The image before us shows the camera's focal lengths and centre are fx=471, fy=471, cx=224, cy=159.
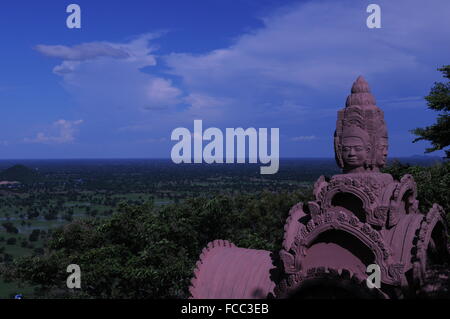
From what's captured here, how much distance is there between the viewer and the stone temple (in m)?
9.48

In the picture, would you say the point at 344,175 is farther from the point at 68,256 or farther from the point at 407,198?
the point at 68,256

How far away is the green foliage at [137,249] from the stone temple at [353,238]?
665cm

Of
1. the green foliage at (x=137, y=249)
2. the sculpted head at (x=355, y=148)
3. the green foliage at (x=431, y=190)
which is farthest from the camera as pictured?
the green foliage at (x=137, y=249)

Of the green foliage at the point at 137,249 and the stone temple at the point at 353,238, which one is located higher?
the stone temple at the point at 353,238

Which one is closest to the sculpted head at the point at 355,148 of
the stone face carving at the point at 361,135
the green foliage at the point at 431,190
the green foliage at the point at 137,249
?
the stone face carving at the point at 361,135

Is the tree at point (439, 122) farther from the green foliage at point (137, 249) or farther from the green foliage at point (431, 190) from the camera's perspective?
the green foliage at point (137, 249)

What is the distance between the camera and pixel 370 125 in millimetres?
10461

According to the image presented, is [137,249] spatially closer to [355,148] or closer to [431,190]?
[431,190]

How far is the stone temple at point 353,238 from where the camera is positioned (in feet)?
31.1

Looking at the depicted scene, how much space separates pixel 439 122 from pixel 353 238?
1477 cm

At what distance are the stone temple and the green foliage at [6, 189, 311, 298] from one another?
665cm

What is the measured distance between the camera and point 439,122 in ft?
73.2

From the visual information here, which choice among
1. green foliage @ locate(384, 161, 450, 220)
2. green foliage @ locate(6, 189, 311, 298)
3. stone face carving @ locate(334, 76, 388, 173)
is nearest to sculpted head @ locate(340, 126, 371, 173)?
stone face carving @ locate(334, 76, 388, 173)
